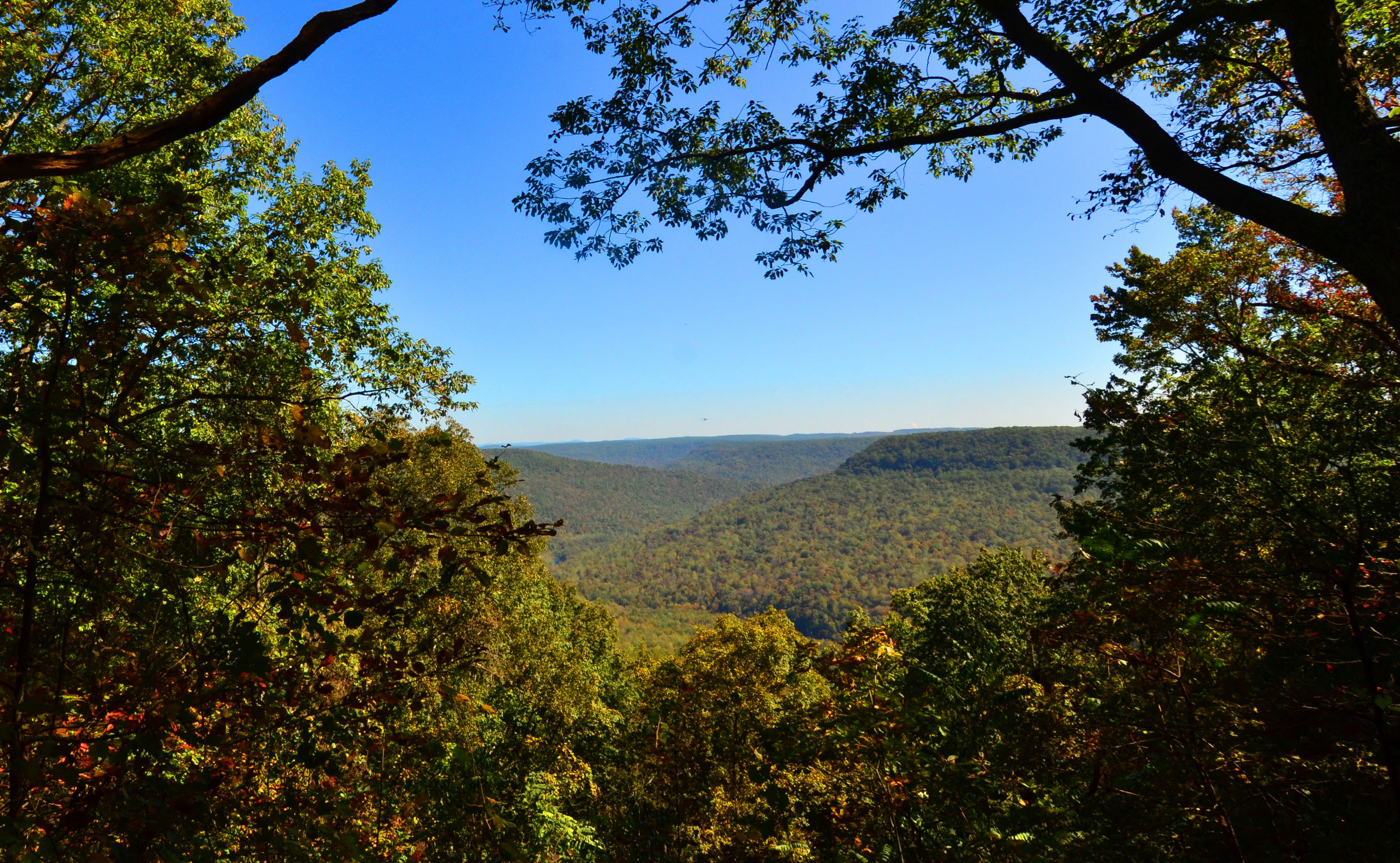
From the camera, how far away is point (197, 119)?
2014 mm

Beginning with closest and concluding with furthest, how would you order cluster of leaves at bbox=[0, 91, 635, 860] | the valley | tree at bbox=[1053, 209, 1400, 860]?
cluster of leaves at bbox=[0, 91, 635, 860] < tree at bbox=[1053, 209, 1400, 860] < the valley

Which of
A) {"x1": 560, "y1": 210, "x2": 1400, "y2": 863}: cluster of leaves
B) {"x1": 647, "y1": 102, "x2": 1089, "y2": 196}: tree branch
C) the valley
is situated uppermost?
{"x1": 647, "y1": 102, "x2": 1089, "y2": 196}: tree branch

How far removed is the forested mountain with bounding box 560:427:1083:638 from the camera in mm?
131375

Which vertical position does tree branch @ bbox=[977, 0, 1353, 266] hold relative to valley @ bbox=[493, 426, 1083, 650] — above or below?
above

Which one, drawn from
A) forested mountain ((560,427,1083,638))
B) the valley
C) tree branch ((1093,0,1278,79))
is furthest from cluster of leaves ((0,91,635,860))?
forested mountain ((560,427,1083,638))

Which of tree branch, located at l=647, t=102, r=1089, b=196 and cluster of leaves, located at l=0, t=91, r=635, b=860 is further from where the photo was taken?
tree branch, located at l=647, t=102, r=1089, b=196

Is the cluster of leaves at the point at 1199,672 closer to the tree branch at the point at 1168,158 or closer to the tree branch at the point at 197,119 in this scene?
the tree branch at the point at 1168,158

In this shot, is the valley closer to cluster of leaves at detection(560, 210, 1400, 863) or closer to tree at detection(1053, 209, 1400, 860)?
cluster of leaves at detection(560, 210, 1400, 863)

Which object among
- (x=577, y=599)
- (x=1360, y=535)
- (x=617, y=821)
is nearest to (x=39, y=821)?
(x=1360, y=535)

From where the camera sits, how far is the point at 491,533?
207 cm

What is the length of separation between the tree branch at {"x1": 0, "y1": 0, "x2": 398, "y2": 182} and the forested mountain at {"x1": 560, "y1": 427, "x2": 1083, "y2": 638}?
114 meters

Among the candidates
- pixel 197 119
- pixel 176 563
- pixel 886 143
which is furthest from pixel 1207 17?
pixel 176 563

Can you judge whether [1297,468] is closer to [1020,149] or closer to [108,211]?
[1020,149]

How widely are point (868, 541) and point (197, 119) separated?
558 ft
